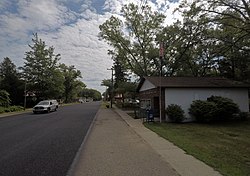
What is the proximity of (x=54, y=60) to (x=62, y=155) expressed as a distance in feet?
192

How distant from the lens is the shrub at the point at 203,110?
20219 millimetres

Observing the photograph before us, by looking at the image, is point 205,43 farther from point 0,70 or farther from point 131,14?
point 0,70

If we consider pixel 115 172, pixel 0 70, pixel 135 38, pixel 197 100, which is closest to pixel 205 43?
pixel 197 100

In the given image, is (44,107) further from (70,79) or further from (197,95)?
(70,79)

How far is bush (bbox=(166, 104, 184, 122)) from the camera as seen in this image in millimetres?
20734

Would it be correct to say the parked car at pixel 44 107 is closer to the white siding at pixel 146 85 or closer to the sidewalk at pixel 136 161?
the white siding at pixel 146 85

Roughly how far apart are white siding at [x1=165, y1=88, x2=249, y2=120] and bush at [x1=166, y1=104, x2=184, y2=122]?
787 millimetres

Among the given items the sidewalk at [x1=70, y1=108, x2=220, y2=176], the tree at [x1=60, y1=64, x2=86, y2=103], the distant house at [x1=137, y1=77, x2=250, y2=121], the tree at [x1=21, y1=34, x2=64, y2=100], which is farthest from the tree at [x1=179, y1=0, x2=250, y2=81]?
the tree at [x1=60, y1=64, x2=86, y2=103]

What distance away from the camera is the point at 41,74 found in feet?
195

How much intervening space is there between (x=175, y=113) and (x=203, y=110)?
230 cm

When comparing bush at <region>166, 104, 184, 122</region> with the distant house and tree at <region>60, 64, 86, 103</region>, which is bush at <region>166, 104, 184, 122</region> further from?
tree at <region>60, 64, 86, 103</region>

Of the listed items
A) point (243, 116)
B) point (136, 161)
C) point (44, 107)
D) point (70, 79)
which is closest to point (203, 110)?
point (243, 116)

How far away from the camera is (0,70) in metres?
67.4

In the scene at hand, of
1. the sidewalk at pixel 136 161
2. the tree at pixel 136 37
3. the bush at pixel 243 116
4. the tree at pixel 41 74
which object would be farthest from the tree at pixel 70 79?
the sidewalk at pixel 136 161
